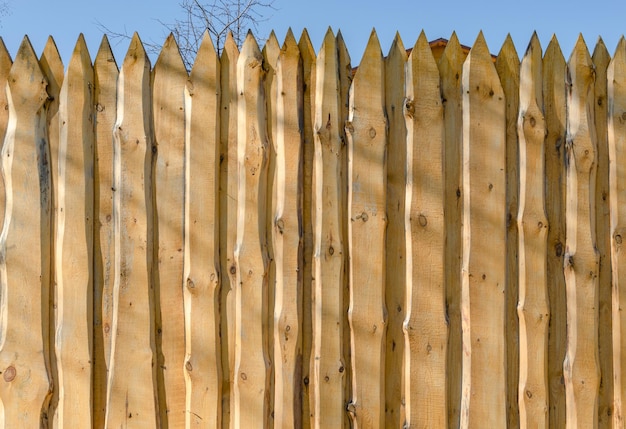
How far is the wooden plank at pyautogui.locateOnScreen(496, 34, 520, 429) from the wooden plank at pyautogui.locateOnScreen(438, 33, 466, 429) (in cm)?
19

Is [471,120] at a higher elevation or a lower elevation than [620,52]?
lower

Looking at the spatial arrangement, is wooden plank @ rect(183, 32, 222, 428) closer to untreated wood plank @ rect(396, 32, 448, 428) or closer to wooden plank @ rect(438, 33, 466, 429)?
untreated wood plank @ rect(396, 32, 448, 428)

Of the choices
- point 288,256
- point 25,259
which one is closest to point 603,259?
point 288,256

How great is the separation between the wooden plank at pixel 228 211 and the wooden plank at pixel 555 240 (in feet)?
3.98

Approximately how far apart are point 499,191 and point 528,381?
74cm

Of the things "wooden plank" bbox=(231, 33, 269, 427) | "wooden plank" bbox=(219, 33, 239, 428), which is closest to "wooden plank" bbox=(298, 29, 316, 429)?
"wooden plank" bbox=(231, 33, 269, 427)

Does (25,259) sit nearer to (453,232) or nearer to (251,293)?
(251,293)

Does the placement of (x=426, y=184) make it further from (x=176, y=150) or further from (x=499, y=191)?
(x=176, y=150)

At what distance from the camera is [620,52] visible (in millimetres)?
2326

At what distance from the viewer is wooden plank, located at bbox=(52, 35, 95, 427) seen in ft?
7.09

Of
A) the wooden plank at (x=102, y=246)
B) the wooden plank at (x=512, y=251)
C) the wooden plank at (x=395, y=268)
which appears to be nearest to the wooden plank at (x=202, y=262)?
the wooden plank at (x=102, y=246)

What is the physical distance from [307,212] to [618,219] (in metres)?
1.22

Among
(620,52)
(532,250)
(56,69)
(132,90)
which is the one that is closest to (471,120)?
(532,250)

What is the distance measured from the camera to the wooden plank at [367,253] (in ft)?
7.11
